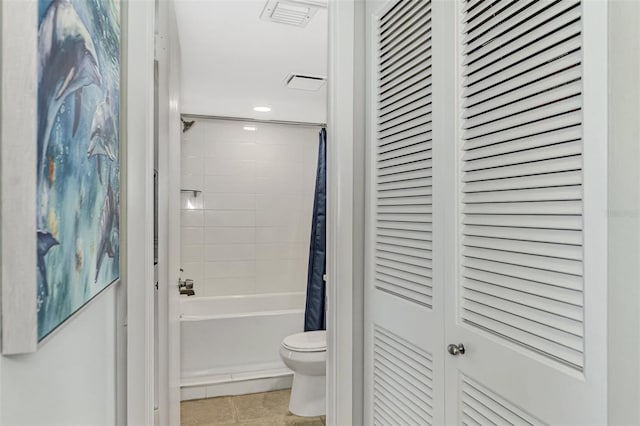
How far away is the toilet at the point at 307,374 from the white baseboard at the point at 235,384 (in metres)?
0.40

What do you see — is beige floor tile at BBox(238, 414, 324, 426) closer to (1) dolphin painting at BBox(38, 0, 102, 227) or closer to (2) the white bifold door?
(2) the white bifold door

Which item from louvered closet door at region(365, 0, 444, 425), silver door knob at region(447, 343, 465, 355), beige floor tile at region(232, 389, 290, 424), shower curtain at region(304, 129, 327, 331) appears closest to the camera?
silver door knob at region(447, 343, 465, 355)

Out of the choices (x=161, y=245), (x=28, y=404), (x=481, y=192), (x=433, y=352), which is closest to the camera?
(x=28, y=404)

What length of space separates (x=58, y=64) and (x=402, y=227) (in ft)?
3.31

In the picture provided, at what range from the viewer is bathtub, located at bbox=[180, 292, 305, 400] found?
10.3 feet

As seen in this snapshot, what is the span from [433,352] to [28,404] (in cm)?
96

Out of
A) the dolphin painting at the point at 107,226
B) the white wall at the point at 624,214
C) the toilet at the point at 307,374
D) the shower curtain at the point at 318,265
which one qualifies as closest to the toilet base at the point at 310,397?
the toilet at the point at 307,374

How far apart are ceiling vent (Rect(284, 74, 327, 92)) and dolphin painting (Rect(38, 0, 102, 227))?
2355 millimetres

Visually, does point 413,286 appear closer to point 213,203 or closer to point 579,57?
point 579,57

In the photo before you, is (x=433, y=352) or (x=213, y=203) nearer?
(x=433, y=352)

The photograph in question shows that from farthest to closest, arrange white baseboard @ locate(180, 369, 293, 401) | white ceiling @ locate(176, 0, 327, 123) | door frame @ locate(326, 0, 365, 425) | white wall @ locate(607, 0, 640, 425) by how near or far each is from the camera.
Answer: white baseboard @ locate(180, 369, 293, 401)
white ceiling @ locate(176, 0, 327, 123)
door frame @ locate(326, 0, 365, 425)
white wall @ locate(607, 0, 640, 425)

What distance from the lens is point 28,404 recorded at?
0.65 m

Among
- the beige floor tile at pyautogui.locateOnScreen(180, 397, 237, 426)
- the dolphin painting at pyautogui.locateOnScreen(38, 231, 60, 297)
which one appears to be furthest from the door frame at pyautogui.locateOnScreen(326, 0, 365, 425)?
the beige floor tile at pyautogui.locateOnScreen(180, 397, 237, 426)

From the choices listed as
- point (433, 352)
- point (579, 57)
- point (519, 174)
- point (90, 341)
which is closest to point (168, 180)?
point (90, 341)
